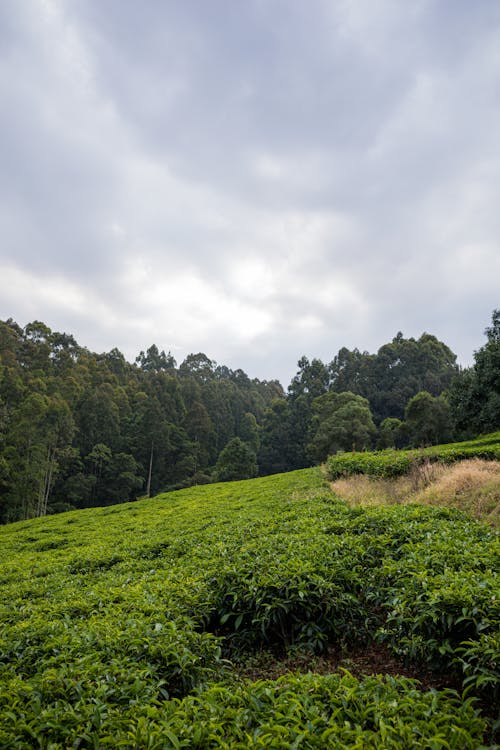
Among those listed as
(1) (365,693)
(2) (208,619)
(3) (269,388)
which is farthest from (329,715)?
(3) (269,388)

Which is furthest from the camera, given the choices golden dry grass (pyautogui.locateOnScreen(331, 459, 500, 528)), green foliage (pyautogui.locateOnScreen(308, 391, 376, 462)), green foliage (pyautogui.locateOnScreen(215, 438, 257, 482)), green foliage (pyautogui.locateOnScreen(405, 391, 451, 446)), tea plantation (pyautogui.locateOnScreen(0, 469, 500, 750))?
green foliage (pyautogui.locateOnScreen(308, 391, 376, 462))

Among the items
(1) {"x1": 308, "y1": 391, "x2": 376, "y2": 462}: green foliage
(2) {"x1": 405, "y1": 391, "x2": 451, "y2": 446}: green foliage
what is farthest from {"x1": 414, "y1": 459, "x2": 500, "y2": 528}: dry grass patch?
(2) {"x1": 405, "y1": 391, "x2": 451, "y2": 446}: green foliage

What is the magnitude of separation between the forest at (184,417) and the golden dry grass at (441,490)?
12547 mm

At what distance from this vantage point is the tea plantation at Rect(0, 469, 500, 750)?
2.38m

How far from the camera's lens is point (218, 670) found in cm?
356

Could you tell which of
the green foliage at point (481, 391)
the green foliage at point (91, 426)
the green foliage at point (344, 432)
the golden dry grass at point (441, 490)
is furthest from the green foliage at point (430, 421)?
the golden dry grass at point (441, 490)

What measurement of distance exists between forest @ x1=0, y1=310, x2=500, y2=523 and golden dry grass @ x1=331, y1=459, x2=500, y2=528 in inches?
494

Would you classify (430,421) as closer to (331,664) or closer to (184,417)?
(184,417)

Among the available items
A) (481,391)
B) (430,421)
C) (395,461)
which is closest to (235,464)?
(430,421)

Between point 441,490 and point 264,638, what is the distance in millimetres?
6339

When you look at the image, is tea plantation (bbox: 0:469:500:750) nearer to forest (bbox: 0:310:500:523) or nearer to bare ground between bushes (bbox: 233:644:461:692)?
bare ground between bushes (bbox: 233:644:461:692)

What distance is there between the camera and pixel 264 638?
13.9ft

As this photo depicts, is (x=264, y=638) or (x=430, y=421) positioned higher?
(x=430, y=421)

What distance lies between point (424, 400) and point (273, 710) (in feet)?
130
